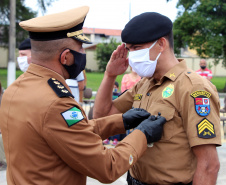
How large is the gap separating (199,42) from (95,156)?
17649 millimetres

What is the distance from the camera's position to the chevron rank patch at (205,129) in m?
1.62

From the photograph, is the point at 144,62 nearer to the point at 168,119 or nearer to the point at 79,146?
the point at 168,119

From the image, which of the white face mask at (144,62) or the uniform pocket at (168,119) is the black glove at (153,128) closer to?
the uniform pocket at (168,119)

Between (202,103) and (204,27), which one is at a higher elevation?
(204,27)

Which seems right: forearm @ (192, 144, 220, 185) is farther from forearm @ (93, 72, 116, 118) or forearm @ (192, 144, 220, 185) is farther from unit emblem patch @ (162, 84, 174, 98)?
forearm @ (93, 72, 116, 118)

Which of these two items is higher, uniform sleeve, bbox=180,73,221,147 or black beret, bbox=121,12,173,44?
black beret, bbox=121,12,173,44

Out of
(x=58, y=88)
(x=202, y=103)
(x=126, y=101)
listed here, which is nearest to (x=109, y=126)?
(x=126, y=101)

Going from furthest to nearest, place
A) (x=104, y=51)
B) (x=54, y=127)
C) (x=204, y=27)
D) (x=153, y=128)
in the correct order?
(x=104, y=51) < (x=204, y=27) < (x=153, y=128) < (x=54, y=127)

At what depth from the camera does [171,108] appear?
176 cm

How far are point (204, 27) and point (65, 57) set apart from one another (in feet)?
59.5

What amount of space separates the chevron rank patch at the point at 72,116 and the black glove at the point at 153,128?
0.42m

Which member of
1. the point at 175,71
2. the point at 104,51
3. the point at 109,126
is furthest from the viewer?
the point at 104,51

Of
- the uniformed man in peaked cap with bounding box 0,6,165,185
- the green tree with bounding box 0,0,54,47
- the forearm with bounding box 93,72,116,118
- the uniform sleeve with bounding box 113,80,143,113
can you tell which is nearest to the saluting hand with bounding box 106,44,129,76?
the forearm with bounding box 93,72,116,118

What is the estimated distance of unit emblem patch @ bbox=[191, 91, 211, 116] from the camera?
64.7 inches
